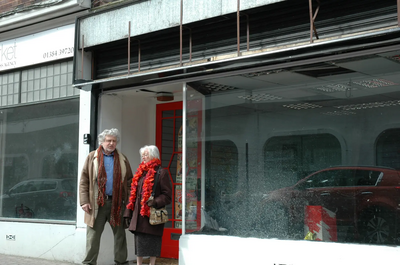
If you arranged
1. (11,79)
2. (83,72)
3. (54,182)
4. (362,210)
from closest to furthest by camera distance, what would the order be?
(362,210) < (83,72) < (54,182) < (11,79)

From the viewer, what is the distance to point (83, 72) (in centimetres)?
838

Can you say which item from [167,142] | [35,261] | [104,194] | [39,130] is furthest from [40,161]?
[104,194]

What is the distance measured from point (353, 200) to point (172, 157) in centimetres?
355

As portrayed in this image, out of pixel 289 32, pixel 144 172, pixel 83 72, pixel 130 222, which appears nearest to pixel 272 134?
pixel 289 32

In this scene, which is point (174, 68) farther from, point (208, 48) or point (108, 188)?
point (108, 188)

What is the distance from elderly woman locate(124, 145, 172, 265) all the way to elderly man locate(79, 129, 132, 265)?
1.10ft

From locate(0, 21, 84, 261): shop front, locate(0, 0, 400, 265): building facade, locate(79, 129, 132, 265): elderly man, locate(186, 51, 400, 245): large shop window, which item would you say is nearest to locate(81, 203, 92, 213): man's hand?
locate(79, 129, 132, 265): elderly man

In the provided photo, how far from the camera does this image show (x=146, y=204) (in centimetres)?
654

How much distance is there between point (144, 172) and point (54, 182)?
2832 millimetres

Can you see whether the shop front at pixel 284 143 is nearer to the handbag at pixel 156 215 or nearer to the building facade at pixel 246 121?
the building facade at pixel 246 121

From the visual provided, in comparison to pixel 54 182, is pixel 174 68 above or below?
above

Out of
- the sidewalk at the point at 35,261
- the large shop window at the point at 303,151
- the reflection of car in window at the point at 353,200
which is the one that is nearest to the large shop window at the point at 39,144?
the sidewalk at the point at 35,261

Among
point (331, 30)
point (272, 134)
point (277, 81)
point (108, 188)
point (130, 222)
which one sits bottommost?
point (130, 222)

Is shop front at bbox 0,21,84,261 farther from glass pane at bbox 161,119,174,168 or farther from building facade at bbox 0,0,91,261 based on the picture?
glass pane at bbox 161,119,174,168
